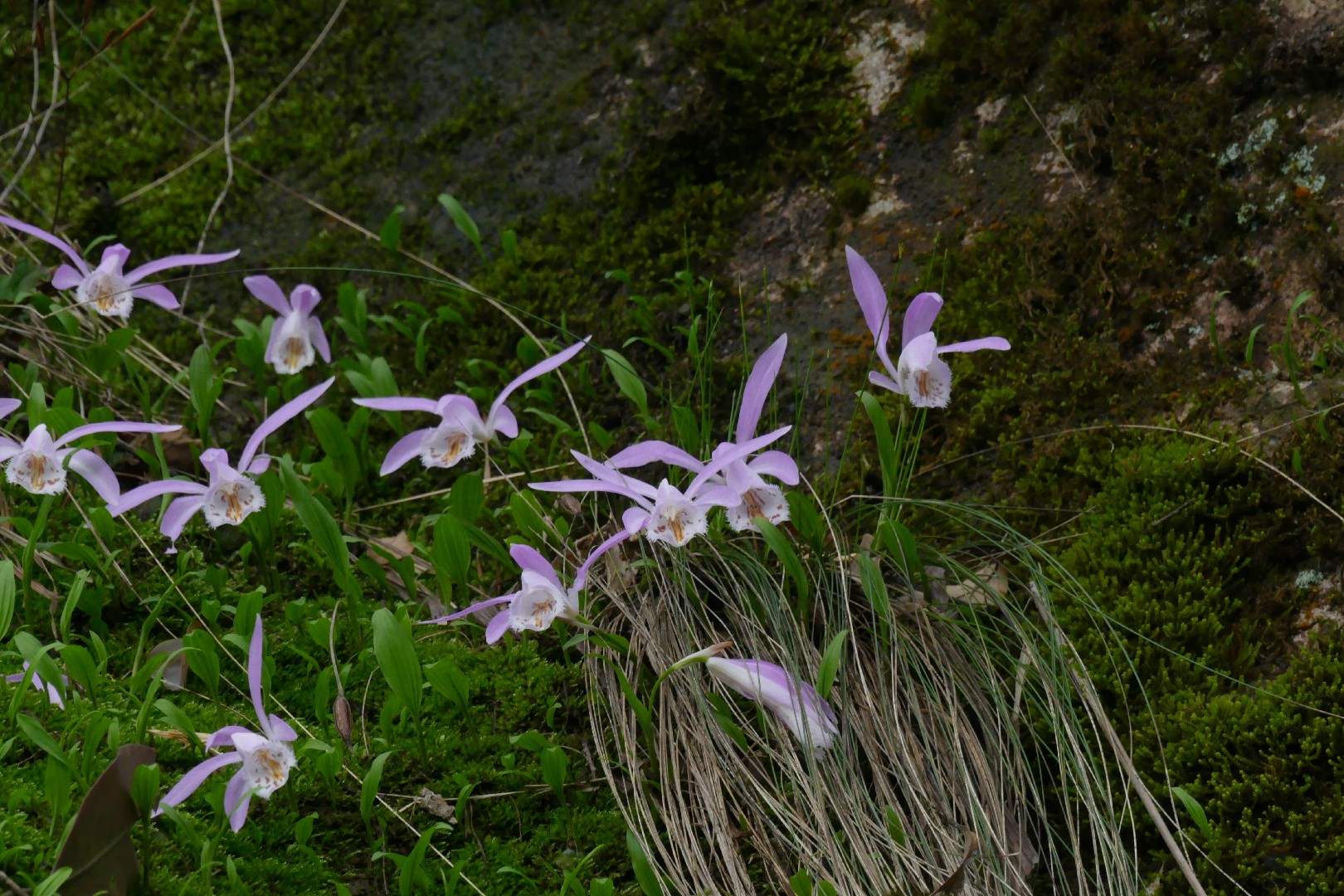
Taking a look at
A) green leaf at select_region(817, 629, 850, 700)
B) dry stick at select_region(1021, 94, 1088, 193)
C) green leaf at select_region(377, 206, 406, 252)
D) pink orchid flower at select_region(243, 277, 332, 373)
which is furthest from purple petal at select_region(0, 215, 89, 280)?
dry stick at select_region(1021, 94, 1088, 193)

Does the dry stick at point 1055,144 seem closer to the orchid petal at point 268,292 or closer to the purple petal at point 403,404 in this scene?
the purple petal at point 403,404

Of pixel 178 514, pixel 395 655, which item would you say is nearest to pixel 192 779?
pixel 395 655

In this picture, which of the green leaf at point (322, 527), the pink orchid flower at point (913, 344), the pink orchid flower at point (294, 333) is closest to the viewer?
the pink orchid flower at point (913, 344)

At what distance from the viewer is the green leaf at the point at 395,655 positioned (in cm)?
195

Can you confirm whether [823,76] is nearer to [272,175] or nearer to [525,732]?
[272,175]

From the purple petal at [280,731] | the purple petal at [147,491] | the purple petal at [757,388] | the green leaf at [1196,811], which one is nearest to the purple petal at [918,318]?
the purple petal at [757,388]

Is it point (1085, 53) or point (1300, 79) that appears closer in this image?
point (1300, 79)

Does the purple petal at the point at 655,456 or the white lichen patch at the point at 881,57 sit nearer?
the purple petal at the point at 655,456

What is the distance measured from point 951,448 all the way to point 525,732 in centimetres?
118

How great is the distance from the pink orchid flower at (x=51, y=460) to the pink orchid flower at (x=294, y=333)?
666 millimetres

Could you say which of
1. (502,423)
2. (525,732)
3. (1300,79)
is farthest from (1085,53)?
(525,732)

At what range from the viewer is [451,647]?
238 centimetres

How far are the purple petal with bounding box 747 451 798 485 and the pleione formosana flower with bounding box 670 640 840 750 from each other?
310 millimetres

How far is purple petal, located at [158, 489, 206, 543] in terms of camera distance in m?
2.34
